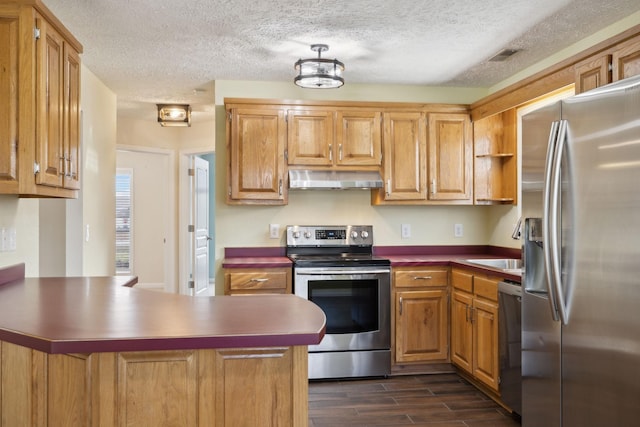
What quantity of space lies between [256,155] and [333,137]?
2.08 feet

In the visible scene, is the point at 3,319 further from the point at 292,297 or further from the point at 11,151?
the point at 292,297

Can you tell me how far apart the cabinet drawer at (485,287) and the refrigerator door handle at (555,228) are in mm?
993

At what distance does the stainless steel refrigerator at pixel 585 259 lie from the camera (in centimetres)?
199

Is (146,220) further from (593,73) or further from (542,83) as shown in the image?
(593,73)

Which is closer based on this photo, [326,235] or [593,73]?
[593,73]

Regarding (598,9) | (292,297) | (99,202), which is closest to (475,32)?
(598,9)

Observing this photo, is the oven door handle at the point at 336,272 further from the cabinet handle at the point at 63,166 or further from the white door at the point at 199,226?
the white door at the point at 199,226

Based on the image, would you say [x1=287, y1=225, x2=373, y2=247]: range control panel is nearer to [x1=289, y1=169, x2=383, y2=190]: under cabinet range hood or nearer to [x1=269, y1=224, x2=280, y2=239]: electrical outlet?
[x1=269, y1=224, x2=280, y2=239]: electrical outlet

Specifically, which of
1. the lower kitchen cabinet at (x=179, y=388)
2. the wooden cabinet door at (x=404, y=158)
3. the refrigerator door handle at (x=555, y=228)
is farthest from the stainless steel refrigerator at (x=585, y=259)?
the wooden cabinet door at (x=404, y=158)

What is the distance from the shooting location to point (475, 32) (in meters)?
3.26

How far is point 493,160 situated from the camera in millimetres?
4426

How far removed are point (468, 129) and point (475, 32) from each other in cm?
124

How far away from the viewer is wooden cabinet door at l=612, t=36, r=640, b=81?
237cm

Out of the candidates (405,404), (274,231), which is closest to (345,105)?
(274,231)
